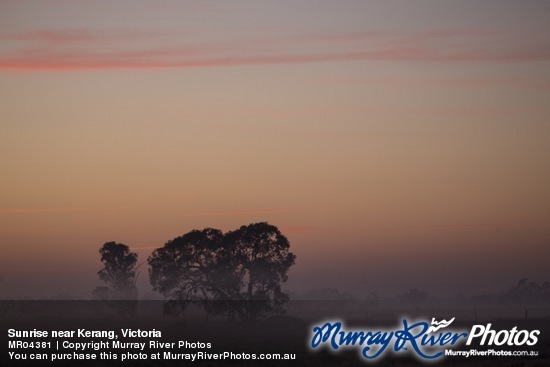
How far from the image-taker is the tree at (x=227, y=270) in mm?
104000

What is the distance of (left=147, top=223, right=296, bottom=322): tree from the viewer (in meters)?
104

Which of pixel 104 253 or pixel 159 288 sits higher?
pixel 104 253

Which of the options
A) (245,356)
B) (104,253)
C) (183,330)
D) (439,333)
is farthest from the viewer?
(104,253)

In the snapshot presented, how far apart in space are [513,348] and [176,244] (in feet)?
179

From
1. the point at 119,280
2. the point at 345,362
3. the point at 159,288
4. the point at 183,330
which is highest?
the point at 119,280

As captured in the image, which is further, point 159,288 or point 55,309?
point 55,309

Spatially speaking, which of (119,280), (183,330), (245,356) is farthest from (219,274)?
(245,356)

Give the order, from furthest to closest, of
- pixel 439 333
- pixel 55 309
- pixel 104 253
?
1. pixel 55 309
2. pixel 104 253
3. pixel 439 333

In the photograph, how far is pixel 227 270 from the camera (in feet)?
347

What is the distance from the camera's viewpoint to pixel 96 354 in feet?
194

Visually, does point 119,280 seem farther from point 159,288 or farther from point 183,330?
point 183,330

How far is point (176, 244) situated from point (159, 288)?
6.75m

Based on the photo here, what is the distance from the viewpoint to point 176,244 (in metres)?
108

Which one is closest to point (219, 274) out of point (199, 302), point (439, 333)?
point (199, 302)
